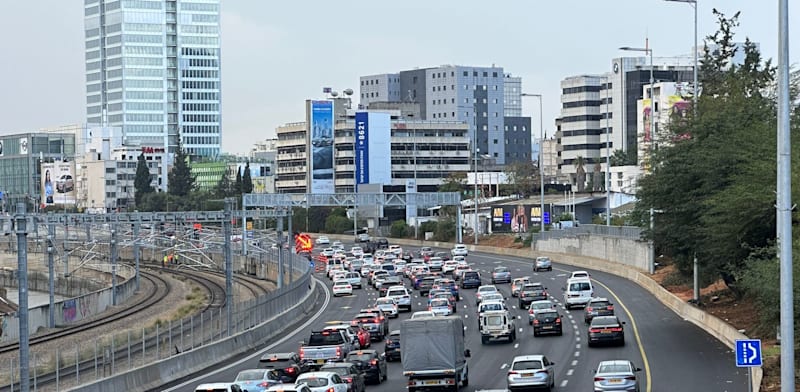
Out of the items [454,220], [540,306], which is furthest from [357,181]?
[540,306]

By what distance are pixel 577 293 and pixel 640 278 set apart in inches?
640

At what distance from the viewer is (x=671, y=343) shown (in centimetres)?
4722

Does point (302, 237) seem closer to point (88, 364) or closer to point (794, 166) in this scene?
point (88, 364)

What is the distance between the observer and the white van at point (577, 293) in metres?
65.3

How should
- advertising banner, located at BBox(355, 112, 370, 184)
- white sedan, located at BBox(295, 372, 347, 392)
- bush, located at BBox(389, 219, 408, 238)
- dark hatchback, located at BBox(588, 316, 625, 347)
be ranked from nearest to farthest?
white sedan, located at BBox(295, 372, 347, 392) → dark hatchback, located at BBox(588, 316, 625, 347) → bush, located at BBox(389, 219, 408, 238) → advertising banner, located at BBox(355, 112, 370, 184)

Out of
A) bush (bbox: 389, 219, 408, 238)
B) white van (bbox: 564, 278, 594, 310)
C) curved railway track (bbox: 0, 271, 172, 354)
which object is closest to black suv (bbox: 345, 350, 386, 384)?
curved railway track (bbox: 0, 271, 172, 354)

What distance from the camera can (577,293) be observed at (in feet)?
215

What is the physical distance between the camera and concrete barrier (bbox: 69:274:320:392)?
1449 inches

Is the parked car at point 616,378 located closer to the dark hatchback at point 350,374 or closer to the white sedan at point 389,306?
the dark hatchback at point 350,374

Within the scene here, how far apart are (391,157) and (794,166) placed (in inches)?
6272

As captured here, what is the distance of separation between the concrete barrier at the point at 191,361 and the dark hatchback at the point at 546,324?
37.8 feet

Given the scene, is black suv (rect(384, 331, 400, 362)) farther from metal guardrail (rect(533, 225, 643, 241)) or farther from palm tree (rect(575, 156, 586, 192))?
palm tree (rect(575, 156, 586, 192))

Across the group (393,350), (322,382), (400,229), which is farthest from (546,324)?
(400,229)

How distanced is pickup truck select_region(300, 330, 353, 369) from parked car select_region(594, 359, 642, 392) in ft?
37.8
